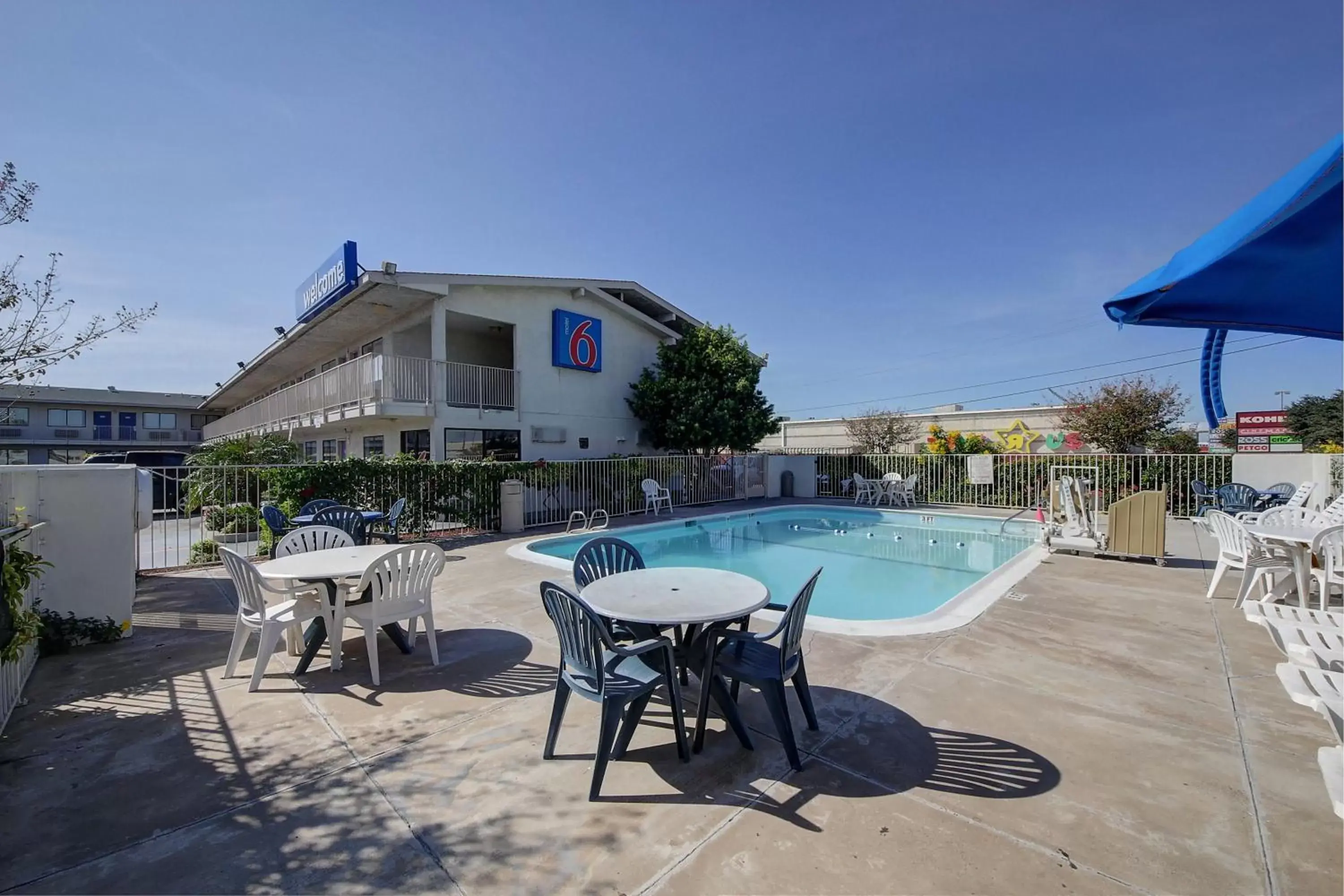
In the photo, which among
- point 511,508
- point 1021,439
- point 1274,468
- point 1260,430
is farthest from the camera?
point 1021,439

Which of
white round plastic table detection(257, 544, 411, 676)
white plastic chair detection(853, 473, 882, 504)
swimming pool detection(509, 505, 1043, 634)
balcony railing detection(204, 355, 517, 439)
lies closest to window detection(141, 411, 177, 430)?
balcony railing detection(204, 355, 517, 439)

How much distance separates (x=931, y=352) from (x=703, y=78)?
52.5 meters

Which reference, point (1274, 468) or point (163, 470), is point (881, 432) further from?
point (163, 470)

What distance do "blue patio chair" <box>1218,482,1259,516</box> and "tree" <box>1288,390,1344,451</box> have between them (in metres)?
14.8

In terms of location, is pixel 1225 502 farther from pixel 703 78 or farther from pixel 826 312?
pixel 826 312

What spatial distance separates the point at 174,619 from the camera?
17.7ft

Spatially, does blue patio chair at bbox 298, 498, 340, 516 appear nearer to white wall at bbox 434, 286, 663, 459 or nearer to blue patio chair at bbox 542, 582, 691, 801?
white wall at bbox 434, 286, 663, 459

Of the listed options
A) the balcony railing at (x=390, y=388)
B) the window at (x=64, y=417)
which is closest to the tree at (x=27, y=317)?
the balcony railing at (x=390, y=388)

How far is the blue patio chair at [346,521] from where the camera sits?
22.6ft

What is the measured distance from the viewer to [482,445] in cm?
1453

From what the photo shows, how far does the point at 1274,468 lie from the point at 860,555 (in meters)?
10.2

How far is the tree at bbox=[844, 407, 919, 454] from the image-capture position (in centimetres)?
2344

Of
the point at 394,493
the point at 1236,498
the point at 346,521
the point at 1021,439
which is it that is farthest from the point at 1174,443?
the point at 346,521

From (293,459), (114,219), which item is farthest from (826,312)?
(114,219)
